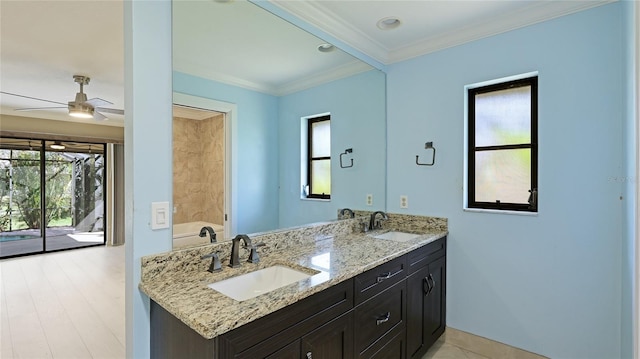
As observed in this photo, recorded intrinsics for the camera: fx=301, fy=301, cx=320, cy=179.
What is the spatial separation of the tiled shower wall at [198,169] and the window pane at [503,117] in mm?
1963

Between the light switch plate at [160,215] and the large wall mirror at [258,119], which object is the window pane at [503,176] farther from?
the light switch plate at [160,215]

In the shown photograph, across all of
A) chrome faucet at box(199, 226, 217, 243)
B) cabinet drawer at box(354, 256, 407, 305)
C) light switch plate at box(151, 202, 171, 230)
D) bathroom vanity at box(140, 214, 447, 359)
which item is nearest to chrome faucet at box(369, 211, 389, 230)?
bathroom vanity at box(140, 214, 447, 359)

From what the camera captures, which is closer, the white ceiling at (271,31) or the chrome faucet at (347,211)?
the white ceiling at (271,31)

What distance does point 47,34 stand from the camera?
2.53m

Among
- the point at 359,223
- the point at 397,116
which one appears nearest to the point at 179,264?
the point at 359,223

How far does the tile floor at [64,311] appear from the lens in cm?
249

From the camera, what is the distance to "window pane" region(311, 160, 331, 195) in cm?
238

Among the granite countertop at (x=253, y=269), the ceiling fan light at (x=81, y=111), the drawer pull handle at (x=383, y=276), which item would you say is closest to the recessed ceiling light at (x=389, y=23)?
the granite countertop at (x=253, y=269)

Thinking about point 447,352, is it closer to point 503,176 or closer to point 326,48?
point 503,176

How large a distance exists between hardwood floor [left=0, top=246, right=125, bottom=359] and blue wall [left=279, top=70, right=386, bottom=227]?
1.95 metres

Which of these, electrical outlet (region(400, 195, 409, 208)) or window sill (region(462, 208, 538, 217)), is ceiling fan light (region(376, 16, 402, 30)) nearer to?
electrical outlet (region(400, 195, 409, 208))

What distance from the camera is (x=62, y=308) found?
327 cm

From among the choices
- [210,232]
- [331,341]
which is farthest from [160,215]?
[331,341]

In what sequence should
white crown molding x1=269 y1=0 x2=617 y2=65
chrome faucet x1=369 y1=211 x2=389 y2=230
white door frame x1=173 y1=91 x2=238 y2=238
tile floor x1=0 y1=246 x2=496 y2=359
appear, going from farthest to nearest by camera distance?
chrome faucet x1=369 y1=211 x2=389 y2=230 < tile floor x1=0 y1=246 x2=496 y2=359 < white crown molding x1=269 y1=0 x2=617 y2=65 < white door frame x1=173 y1=91 x2=238 y2=238
